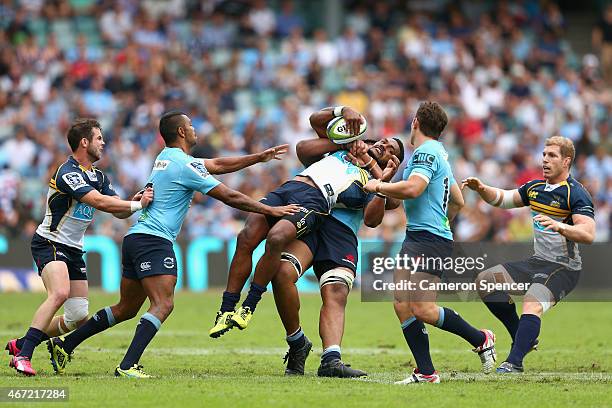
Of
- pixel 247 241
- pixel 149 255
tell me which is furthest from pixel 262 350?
pixel 149 255

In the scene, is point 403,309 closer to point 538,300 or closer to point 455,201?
point 455,201

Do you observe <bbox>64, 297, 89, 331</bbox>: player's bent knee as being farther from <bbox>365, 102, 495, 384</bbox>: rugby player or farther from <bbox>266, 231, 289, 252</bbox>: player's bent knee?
<bbox>365, 102, 495, 384</bbox>: rugby player

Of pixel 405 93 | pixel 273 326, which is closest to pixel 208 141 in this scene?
pixel 405 93

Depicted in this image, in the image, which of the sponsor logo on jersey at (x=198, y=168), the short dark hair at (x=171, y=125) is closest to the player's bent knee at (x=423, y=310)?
the sponsor logo on jersey at (x=198, y=168)

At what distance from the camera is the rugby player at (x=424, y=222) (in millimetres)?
9891

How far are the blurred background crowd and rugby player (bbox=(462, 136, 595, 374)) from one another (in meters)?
12.0

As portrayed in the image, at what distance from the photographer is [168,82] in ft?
83.7

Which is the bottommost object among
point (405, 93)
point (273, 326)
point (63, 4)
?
point (273, 326)

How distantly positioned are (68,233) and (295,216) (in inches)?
91.7

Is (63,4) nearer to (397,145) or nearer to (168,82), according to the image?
(168,82)

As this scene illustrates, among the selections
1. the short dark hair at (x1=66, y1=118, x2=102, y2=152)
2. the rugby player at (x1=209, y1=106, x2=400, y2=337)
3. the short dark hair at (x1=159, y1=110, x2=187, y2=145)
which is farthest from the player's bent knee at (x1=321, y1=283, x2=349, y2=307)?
the short dark hair at (x1=66, y1=118, x2=102, y2=152)

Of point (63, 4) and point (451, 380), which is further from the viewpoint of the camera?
point (63, 4)

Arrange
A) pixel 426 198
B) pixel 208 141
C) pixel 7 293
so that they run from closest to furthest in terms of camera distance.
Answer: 1. pixel 426 198
2. pixel 7 293
3. pixel 208 141

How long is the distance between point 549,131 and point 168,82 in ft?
31.0
